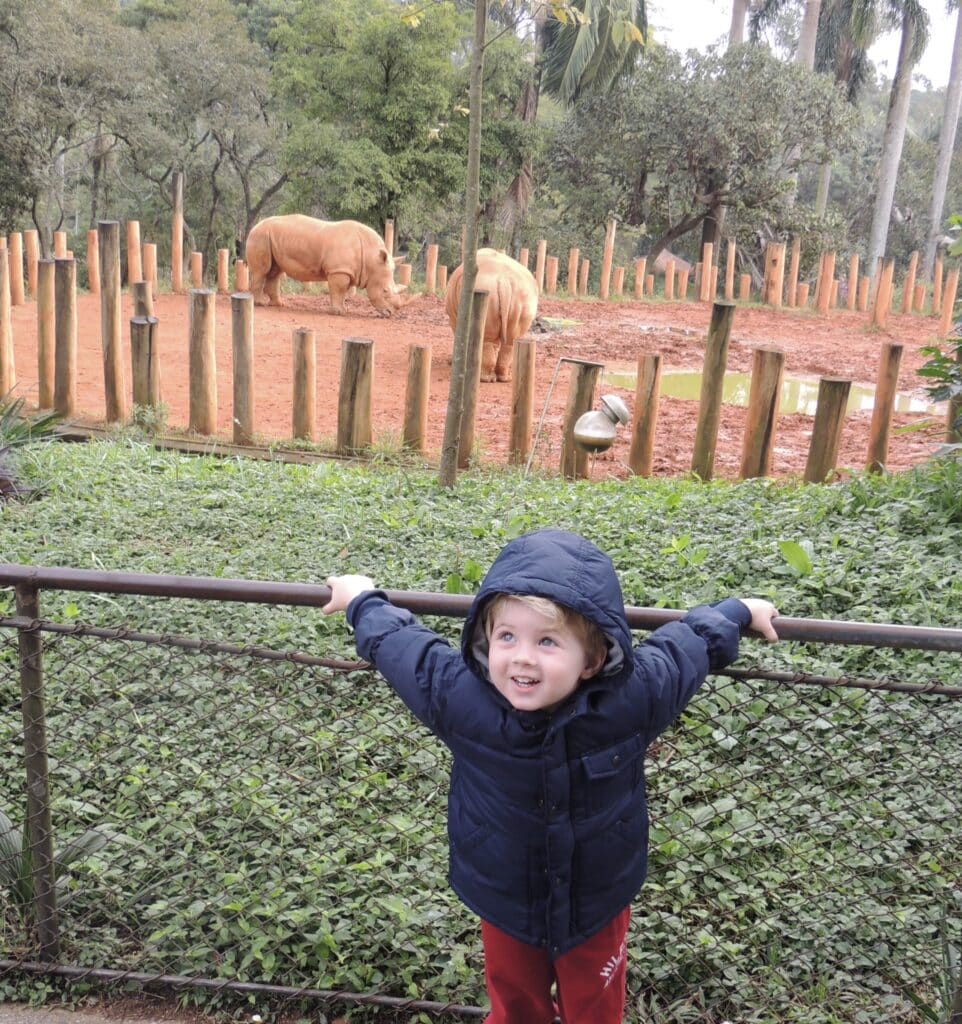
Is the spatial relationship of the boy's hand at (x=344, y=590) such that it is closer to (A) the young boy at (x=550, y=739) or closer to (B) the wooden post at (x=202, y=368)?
(A) the young boy at (x=550, y=739)

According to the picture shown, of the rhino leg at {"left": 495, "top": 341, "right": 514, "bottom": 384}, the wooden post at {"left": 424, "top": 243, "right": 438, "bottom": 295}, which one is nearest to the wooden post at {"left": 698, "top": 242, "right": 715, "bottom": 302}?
the wooden post at {"left": 424, "top": 243, "right": 438, "bottom": 295}

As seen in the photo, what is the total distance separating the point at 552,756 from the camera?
6.37 feet

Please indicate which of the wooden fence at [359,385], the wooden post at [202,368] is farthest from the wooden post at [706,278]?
the wooden post at [202,368]

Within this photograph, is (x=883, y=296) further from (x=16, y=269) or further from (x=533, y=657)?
(x=533, y=657)

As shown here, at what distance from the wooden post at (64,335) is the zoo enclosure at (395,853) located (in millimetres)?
5639

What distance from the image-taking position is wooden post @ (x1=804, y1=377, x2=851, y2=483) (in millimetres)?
7367

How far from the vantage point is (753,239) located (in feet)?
78.7

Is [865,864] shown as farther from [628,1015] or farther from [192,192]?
[192,192]

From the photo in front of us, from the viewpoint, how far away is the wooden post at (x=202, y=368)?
27.6 ft

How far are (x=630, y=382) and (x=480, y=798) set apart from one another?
1054 cm

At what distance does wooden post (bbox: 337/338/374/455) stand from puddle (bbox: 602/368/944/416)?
4.43 meters

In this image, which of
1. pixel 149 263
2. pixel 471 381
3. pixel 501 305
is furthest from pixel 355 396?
pixel 149 263

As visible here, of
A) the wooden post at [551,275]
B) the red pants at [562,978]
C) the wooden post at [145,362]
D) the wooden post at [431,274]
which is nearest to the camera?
the red pants at [562,978]

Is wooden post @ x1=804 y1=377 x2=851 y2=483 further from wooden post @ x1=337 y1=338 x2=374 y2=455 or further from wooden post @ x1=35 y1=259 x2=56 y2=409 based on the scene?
wooden post @ x1=35 y1=259 x2=56 y2=409
